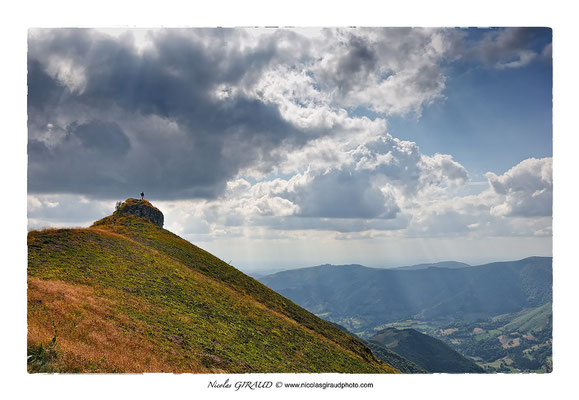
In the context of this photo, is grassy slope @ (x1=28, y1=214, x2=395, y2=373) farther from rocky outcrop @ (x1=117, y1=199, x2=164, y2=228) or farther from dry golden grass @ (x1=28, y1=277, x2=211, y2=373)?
rocky outcrop @ (x1=117, y1=199, x2=164, y2=228)

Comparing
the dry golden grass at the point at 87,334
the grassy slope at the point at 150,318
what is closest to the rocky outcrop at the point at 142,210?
the grassy slope at the point at 150,318

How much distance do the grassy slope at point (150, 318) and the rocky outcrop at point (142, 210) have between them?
995 centimetres

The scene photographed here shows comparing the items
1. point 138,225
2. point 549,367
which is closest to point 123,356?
point 549,367

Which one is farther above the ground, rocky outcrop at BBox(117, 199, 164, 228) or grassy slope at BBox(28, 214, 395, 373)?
rocky outcrop at BBox(117, 199, 164, 228)

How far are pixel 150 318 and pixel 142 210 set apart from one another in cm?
4001

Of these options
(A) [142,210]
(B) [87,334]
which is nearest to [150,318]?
(B) [87,334]

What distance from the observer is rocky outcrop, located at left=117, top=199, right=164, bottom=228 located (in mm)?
58856

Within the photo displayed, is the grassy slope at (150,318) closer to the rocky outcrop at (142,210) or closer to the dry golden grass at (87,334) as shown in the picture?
the dry golden grass at (87,334)

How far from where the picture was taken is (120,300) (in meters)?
25.1

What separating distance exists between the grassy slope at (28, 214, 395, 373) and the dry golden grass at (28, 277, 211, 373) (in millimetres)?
53

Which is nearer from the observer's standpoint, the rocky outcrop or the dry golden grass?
the dry golden grass

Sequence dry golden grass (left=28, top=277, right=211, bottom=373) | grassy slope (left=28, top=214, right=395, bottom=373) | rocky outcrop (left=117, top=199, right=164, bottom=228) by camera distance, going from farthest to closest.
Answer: rocky outcrop (left=117, top=199, right=164, bottom=228), grassy slope (left=28, top=214, right=395, bottom=373), dry golden grass (left=28, top=277, right=211, bottom=373)

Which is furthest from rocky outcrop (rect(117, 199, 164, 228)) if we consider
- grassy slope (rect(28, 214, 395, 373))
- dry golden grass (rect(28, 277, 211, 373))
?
dry golden grass (rect(28, 277, 211, 373))
